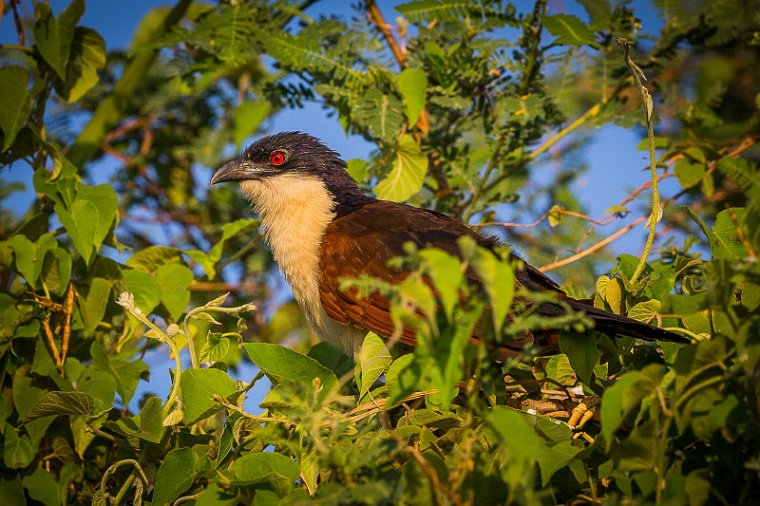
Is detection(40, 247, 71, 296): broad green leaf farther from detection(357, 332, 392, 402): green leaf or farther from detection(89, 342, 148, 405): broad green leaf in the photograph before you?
detection(357, 332, 392, 402): green leaf

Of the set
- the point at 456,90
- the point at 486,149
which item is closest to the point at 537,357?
the point at 486,149

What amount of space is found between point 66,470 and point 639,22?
3.03 m

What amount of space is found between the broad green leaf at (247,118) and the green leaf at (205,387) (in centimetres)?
278

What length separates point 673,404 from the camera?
149 cm

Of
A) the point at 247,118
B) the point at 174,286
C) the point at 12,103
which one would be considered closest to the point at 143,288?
the point at 174,286

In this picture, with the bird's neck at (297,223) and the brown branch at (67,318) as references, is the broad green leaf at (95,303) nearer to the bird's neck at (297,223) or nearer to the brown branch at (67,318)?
the brown branch at (67,318)

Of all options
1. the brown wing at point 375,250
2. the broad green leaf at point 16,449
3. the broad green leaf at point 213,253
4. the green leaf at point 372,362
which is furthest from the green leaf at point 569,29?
the broad green leaf at point 16,449

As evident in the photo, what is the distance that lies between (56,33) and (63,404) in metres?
1.72

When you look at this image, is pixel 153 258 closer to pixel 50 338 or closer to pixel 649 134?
pixel 50 338

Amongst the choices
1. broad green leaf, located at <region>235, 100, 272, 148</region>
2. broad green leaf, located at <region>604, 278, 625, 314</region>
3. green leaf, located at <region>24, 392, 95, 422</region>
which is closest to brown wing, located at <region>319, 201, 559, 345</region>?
broad green leaf, located at <region>604, 278, 625, 314</region>

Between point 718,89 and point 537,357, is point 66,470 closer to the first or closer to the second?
point 537,357

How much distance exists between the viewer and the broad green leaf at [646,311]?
208 cm

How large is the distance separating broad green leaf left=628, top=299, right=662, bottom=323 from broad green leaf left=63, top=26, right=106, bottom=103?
2507 mm

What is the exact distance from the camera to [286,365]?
79.7 inches
